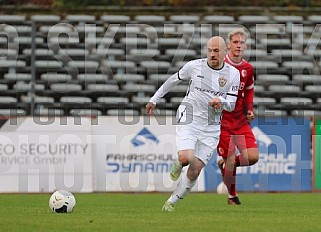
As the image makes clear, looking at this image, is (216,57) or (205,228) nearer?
(205,228)

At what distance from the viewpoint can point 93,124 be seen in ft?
63.1

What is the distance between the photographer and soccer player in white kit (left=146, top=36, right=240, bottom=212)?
1145 cm

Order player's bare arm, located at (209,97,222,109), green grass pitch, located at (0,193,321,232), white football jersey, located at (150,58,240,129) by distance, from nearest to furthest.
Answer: green grass pitch, located at (0,193,321,232) → player's bare arm, located at (209,97,222,109) → white football jersey, located at (150,58,240,129)

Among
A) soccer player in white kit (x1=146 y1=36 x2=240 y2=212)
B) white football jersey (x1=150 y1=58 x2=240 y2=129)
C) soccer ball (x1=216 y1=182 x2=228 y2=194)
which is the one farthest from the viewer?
soccer ball (x1=216 y1=182 x2=228 y2=194)

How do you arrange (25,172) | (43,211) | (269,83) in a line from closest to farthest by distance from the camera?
(43,211), (25,172), (269,83)

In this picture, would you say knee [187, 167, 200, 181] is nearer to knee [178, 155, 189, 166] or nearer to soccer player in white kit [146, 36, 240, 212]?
soccer player in white kit [146, 36, 240, 212]

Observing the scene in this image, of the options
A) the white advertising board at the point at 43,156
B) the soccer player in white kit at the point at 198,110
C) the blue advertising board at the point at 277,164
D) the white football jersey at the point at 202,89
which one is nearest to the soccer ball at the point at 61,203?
the soccer player in white kit at the point at 198,110

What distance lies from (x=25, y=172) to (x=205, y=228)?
10582 mm

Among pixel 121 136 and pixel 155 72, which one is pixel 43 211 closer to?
pixel 121 136

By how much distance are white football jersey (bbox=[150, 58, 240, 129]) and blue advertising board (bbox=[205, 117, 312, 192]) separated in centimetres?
771

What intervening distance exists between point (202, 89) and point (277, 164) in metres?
8.08

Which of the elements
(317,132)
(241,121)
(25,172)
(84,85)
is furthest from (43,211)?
(84,85)

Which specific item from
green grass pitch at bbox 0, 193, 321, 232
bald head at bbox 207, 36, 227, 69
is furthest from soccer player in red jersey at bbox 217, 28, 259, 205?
green grass pitch at bbox 0, 193, 321, 232

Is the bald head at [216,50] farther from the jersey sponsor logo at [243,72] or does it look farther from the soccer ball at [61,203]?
the soccer ball at [61,203]
